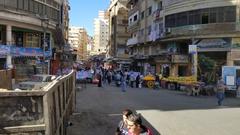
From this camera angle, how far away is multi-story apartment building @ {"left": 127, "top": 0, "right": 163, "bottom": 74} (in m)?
60.2

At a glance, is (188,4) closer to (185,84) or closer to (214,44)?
(214,44)

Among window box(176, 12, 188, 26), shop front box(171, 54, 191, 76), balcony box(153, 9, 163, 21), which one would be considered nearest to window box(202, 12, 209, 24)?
window box(176, 12, 188, 26)

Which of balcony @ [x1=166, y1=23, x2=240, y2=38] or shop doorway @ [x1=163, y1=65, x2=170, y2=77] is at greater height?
balcony @ [x1=166, y1=23, x2=240, y2=38]

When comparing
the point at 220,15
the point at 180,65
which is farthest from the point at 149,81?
the point at 220,15

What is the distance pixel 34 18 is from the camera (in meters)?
47.9

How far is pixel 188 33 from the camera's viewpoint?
4903 cm

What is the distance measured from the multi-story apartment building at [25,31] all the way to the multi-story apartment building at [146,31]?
14.2 metres

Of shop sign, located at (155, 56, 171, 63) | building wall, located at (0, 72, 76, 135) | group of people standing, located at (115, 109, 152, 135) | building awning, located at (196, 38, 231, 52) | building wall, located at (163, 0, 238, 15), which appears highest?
building wall, located at (163, 0, 238, 15)

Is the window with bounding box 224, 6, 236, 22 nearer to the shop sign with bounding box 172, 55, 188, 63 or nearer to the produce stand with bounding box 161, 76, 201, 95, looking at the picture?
the shop sign with bounding box 172, 55, 188, 63

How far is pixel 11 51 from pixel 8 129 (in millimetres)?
39059

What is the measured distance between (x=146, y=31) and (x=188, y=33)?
19421 millimetres

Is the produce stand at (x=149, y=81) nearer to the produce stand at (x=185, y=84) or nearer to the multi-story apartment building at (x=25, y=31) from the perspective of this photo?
the produce stand at (x=185, y=84)

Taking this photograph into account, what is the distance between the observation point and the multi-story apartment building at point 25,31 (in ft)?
139

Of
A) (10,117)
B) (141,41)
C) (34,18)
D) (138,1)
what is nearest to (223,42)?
(34,18)
